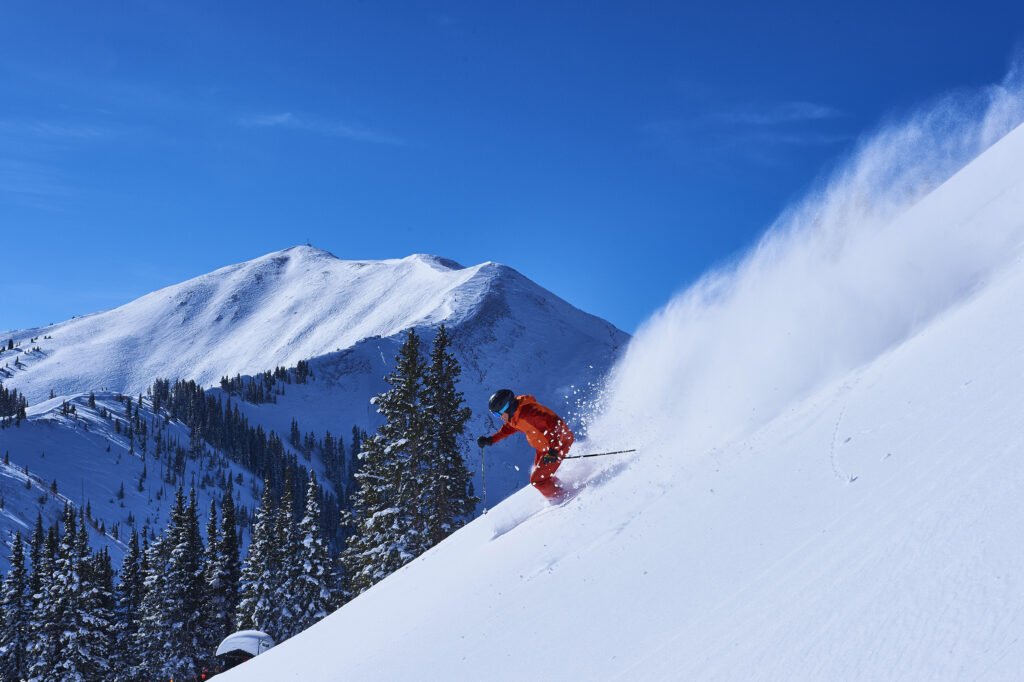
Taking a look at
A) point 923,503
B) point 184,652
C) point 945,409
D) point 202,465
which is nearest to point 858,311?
point 945,409

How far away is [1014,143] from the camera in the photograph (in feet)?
49.6

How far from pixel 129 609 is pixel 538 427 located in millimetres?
47407

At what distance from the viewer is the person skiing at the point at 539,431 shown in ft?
40.5

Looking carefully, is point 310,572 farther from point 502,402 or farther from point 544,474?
point 502,402

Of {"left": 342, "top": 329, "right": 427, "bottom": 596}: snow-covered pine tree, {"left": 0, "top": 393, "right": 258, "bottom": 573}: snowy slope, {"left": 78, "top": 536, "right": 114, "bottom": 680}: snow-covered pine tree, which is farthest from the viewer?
{"left": 0, "top": 393, "right": 258, "bottom": 573}: snowy slope

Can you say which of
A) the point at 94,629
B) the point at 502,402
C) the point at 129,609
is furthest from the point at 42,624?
the point at 502,402

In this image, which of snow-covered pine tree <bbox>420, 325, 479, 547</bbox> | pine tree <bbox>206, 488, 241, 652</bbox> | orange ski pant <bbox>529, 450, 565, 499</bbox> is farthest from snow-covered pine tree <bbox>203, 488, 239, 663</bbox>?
orange ski pant <bbox>529, 450, 565, 499</bbox>

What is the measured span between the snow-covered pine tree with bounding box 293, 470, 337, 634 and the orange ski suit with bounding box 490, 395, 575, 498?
27064mm

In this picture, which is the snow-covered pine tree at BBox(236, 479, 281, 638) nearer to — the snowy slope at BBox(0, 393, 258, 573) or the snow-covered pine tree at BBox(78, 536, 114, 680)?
the snow-covered pine tree at BBox(78, 536, 114, 680)

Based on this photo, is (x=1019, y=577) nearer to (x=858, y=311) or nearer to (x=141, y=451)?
(x=858, y=311)

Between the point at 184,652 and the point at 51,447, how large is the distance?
172m

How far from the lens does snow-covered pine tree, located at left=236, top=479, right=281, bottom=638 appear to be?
37.2 m

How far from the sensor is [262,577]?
3781 cm

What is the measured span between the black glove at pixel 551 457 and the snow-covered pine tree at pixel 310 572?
2732 cm
